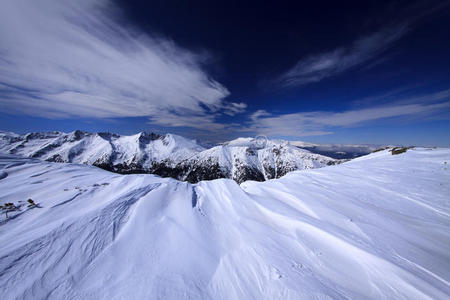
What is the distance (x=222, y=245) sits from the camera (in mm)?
2783

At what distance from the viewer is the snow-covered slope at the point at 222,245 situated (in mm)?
2006

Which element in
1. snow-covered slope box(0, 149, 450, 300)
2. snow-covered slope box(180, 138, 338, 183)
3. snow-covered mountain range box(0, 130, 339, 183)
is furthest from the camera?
snow-covered mountain range box(0, 130, 339, 183)

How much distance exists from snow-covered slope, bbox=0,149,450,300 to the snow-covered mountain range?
415 ft

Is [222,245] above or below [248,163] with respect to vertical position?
above

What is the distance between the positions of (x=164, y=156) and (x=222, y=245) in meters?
173

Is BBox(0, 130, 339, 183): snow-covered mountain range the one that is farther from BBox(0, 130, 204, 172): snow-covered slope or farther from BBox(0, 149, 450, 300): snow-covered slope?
BBox(0, 149, 450, 300): snow-covered slope

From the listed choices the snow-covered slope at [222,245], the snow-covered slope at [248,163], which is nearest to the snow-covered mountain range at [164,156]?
the snow-covered slope at [248,163]

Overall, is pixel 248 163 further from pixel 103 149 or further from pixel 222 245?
pixel 103 149

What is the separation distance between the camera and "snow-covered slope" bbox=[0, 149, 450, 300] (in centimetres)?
201

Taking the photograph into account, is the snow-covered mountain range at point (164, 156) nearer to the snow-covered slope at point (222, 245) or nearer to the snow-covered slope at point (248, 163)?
the snow-covered slope at point (248, 163)

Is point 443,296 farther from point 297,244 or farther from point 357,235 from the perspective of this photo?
point 297,244

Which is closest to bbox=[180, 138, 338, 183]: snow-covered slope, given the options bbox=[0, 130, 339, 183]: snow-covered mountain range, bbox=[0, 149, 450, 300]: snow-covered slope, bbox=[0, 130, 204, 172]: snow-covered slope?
bbox=[0, 130, 339, 183]: snow-covered mountain range

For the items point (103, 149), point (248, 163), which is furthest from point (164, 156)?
point (248, 163)

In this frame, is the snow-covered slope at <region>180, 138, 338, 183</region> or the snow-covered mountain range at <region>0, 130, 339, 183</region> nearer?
the snow-covered slope at <region>180, 138, 338, 183</region>
